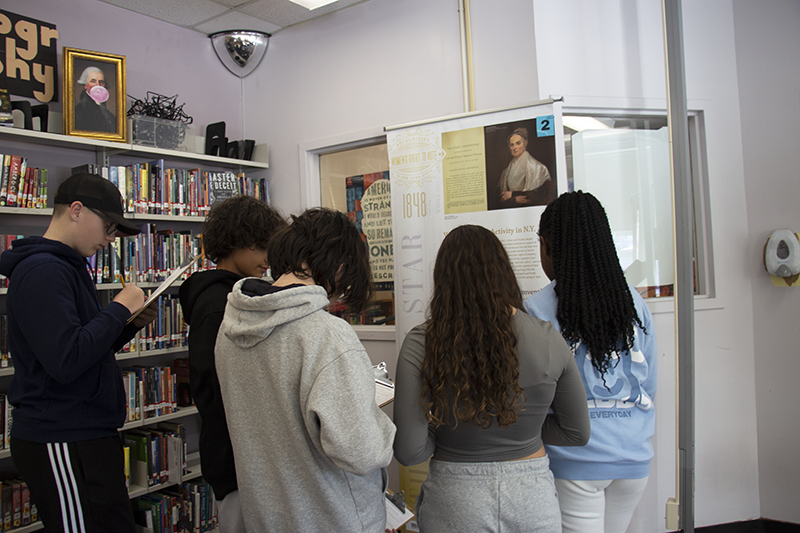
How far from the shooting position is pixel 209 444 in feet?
4.42

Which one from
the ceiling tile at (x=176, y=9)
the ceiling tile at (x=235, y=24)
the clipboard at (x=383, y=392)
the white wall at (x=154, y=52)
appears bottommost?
the clipboard at (x=383, y=392)

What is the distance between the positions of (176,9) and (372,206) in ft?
5.57

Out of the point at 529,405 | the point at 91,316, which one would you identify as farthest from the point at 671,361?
the point at 91,316

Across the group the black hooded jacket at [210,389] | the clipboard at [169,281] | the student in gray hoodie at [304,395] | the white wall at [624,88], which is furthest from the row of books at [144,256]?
the student in gray hoodie at [304,395]

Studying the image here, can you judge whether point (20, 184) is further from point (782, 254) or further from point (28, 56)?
point (782, 254)

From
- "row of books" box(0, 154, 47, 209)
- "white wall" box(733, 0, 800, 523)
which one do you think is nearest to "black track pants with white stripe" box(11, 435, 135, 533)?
"row of books" box(0, 154, 47, 209)

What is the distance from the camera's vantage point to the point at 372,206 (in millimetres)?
3438

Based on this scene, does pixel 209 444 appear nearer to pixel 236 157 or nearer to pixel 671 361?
pixel 671 361

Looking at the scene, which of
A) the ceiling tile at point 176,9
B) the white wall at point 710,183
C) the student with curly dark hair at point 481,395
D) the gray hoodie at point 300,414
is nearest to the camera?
the gray hoodie at point 300,414

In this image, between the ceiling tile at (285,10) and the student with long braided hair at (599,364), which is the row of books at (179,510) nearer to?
the student with long braided hair at (599,364)

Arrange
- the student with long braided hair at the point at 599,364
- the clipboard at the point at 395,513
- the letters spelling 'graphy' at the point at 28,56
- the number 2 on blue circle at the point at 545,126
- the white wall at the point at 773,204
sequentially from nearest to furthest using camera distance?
the student with long braided hair at the point at 599,364 → the clipboard at the point at 395,513 → the white wall at the point at 773,204 → the number 2 on blue circle at the point at 545,126 → the letters spelling 'graphy' at the point at 28,56

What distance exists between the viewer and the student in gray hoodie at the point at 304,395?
105 cm

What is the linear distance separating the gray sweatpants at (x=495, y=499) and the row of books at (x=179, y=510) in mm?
2205

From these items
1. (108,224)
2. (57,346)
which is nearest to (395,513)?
(57,346)
